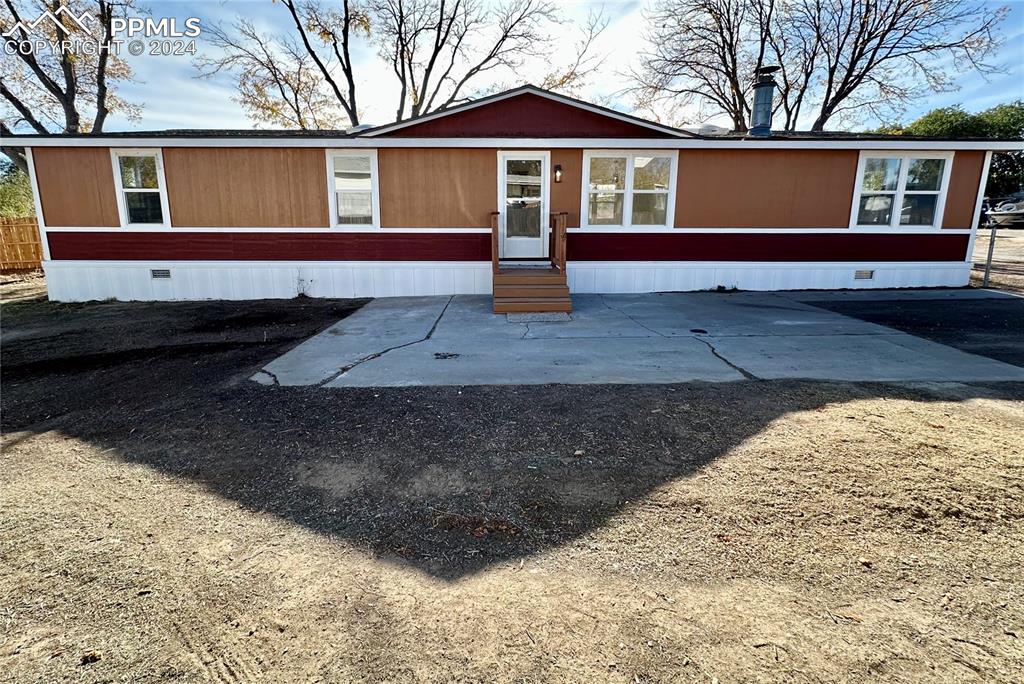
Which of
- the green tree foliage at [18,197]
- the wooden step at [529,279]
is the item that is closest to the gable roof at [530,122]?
the wooden step at [529,279]

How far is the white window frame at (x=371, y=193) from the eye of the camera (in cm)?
916

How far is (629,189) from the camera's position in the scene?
9406mm

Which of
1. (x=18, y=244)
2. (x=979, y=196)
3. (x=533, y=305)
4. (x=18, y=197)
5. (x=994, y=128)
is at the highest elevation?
(x=994, y=128)

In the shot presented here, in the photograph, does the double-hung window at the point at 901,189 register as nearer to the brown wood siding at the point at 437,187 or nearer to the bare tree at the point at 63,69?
the brown wood siding at the point at 437,187

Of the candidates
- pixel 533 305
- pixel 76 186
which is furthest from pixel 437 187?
pixel 76 186

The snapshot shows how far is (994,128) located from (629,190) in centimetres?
2739

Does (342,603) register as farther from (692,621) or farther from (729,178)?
(729,178)

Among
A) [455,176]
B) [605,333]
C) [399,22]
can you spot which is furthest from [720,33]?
[605,333]

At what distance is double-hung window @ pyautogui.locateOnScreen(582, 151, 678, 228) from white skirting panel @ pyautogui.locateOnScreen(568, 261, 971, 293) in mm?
813

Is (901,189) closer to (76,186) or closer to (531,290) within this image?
(531,290)

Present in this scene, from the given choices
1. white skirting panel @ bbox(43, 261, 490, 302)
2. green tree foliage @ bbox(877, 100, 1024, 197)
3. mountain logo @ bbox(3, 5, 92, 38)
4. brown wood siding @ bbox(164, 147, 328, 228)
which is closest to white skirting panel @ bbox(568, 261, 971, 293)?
white skirting panel @ bbox(43, 261, 490, 302)

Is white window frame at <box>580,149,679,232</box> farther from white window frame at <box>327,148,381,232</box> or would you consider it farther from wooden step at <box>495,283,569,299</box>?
white window frame at <box>327,148,381,232</box>

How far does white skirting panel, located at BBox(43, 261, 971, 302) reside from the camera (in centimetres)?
958

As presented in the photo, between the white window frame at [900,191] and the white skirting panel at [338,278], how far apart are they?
109 cm
